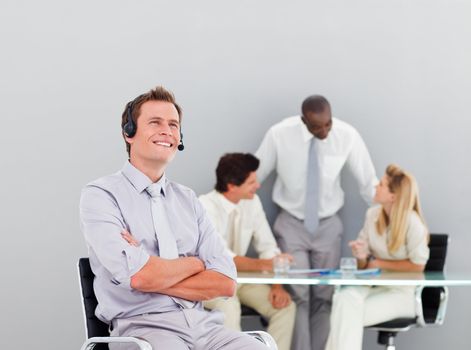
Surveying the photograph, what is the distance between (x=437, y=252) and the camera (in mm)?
5469

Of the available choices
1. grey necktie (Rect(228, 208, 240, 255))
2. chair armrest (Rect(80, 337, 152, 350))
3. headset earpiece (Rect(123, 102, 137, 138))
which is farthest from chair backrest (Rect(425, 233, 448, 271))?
chair armrest (Rect(80, 337, 152, 350))

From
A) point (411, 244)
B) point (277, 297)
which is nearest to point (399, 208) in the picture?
point (411, 244)

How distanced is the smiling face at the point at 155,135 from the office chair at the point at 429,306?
220 cm

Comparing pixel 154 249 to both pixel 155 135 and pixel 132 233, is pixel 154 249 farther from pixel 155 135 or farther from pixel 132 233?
pixel 155 135

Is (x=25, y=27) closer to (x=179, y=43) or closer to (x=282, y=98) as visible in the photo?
(x=179, y=43)

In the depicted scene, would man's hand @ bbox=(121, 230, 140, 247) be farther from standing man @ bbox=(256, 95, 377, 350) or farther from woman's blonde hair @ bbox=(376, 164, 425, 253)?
standing man @ bbox=(256, 95, 377, 350)

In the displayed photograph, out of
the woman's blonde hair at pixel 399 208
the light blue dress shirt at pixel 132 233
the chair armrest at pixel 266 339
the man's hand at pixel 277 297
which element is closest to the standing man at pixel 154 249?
the light blue dress shirt at pixel 132 233

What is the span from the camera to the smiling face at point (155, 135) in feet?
11.0

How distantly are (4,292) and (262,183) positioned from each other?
1.75 metres

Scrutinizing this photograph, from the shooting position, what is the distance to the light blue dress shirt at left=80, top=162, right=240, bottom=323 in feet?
10.4

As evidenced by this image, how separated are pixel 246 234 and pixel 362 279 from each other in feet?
3.33

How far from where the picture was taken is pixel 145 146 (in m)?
3.36

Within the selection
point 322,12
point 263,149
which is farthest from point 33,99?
point 322,12

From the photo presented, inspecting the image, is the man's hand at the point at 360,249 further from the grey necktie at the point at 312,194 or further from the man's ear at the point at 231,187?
the man's ear at the point at 231,187
